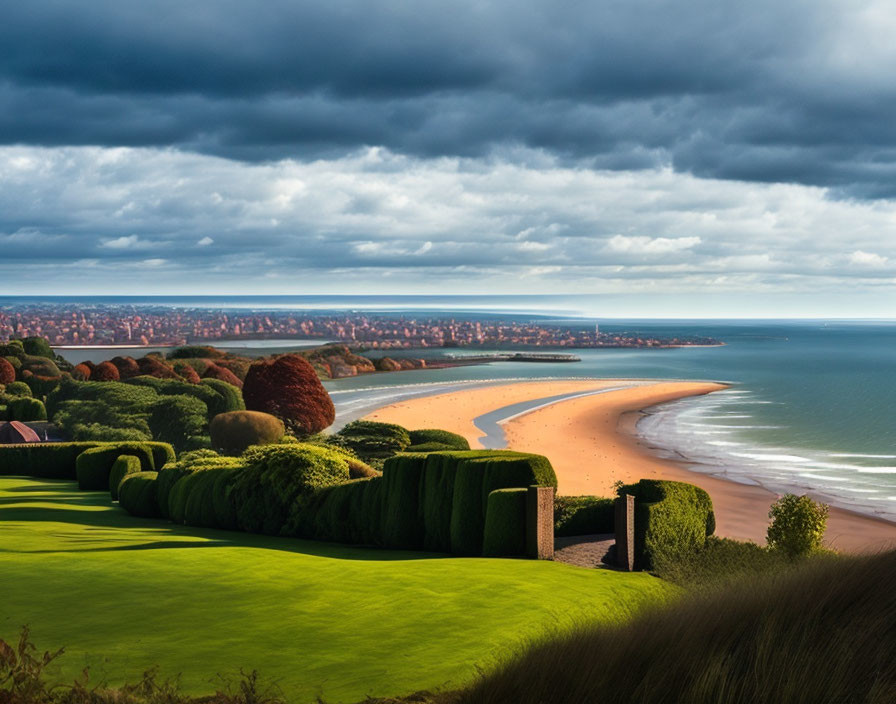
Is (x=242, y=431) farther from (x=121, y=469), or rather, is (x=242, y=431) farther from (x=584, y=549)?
(x=584, y=549)

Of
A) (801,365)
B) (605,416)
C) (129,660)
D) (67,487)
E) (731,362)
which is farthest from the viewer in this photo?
(731,362)

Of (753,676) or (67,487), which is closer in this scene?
(753,676)

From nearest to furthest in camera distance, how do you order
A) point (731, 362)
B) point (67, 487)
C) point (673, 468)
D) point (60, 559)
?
1. point (60, 559)
2. point (67, 487)
3. point (673, 468)
4. point (731, 362)

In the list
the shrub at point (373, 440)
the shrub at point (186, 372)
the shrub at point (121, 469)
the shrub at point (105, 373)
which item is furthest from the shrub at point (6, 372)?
the shrub at point (121, 469)

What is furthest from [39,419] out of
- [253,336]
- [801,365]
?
[253,336]

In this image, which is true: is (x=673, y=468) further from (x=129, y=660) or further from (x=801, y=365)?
(x=801, y=365)

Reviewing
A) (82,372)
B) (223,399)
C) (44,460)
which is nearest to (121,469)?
(44,460)

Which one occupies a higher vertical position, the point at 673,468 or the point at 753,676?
the point at 753,676

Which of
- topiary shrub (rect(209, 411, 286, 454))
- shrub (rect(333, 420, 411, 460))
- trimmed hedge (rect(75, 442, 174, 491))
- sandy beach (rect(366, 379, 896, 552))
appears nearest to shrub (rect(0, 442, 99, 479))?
trimmed hedge (rect(75, 442, 174, 491))
